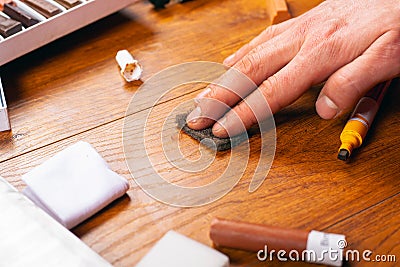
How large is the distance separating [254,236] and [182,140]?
0.21 meters

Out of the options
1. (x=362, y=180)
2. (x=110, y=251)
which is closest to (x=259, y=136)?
(x=362, y=180)

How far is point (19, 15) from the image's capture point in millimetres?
915

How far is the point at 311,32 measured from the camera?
2.65ft

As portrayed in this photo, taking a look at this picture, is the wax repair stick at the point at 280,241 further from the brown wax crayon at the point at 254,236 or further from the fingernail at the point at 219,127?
the fingernail at the point at 219,127

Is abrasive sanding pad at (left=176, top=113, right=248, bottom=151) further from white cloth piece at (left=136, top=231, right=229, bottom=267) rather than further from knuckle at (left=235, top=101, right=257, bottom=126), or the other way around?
white cloth piece at (left=136, top=231, right=229, bottom=267)

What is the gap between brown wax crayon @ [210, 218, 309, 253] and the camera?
0.61 metres

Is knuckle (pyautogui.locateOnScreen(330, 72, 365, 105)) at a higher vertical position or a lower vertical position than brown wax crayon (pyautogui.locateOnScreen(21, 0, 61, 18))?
lower

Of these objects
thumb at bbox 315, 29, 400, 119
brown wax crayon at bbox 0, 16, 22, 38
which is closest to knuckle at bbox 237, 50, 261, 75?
thumb at bbox 315, 29, 400, 119

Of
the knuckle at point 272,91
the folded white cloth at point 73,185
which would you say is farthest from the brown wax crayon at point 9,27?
the knuckle at point 272,91

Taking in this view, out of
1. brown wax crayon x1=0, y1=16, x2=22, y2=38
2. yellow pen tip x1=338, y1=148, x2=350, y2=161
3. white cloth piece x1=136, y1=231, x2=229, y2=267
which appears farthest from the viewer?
brown wax crayon x1=0, y1=16, x2=22, y2=38

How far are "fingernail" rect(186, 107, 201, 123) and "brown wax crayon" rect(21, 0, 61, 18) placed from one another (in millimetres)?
285

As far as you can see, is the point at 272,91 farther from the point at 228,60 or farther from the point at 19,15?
the point at 19,15

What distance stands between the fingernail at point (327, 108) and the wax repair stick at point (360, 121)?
22mm

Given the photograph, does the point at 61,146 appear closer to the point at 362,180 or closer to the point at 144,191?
the point at 144,191
